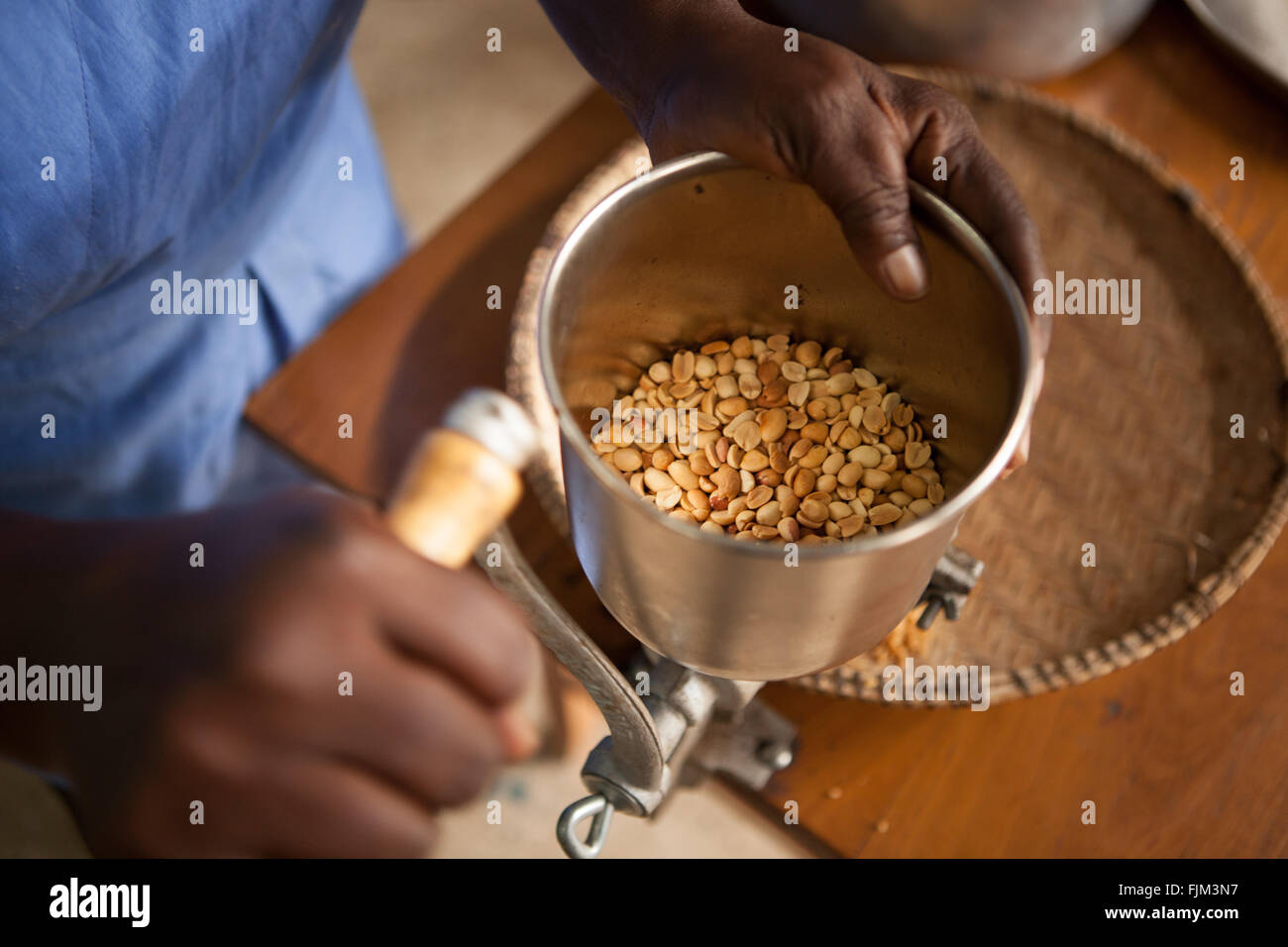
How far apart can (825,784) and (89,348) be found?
0.56 meters

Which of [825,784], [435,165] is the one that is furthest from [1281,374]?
[435,165]

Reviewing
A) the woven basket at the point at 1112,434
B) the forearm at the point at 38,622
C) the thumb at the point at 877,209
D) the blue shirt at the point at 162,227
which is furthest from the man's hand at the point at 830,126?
the forearm at the point at 38,622

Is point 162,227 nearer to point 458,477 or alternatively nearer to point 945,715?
point 458,477

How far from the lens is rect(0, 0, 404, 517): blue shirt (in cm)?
51

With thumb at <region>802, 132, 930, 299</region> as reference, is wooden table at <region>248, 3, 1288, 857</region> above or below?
below

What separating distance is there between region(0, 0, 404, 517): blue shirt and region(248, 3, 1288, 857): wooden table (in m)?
0.09

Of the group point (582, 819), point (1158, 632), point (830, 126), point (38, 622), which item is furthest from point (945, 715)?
point (38, 622)

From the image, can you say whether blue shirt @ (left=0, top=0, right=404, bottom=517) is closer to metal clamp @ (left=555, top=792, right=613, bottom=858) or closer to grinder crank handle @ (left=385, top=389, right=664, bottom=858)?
grinder crank handle @ (left=385, top=389, right=664, bottom=858)

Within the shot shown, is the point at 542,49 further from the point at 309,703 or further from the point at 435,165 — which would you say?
the point at 309,703

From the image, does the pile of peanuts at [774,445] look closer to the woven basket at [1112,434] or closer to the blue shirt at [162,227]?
the woven basket at [1112,434]

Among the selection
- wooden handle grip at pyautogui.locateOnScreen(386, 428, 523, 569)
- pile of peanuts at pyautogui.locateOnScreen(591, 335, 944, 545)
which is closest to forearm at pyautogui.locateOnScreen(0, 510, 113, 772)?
wooden handle grip at pyautogui.locateOnScreen(386, 428, 523, 569)

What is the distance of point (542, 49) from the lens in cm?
174

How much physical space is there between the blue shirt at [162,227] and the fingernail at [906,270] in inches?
15.3

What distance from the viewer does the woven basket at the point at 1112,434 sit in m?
0.62
